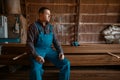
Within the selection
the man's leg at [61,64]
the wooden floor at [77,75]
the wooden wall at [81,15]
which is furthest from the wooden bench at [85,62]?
the wooden wall at [81,15]

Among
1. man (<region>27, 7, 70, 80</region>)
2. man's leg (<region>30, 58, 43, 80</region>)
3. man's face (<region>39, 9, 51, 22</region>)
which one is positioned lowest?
man's leg (<region>30, 58, 43, 80</region>)

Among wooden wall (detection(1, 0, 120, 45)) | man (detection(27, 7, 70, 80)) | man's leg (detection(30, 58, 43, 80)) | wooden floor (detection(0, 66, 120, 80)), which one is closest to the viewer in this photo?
man's leg (detection(30, 58, 43, 80))

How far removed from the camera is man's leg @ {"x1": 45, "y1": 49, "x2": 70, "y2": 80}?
81.8 inches

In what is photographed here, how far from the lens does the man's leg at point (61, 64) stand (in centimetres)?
208

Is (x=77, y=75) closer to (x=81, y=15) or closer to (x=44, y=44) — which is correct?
(x=44, y=44)

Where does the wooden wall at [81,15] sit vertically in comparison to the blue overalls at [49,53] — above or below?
above

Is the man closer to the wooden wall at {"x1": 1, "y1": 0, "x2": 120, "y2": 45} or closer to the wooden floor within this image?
the wooden floor

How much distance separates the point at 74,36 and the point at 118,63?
270 cm

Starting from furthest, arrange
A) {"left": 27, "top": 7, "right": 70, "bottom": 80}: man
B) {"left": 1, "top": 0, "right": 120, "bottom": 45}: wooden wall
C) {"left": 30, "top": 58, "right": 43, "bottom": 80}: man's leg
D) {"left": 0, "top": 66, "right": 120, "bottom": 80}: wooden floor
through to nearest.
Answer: {"left": 1, "top": 0, "right": 120, "bottom": 45}: wooden wall < {"left": 0, "top": 66, "right": 120, "bottom": 80}: wooden floor < {"left": 27, "top": 7, "right": 70, "bottom": 80}: man < {"left": 30, "top": 58, "right": 43, "bottom": 80}: man's leg

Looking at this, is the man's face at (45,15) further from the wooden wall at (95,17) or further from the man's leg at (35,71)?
the wooden wall at (95,17)

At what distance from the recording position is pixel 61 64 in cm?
214

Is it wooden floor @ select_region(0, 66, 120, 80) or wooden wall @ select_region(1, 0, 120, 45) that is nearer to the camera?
wooden floor @ select_region(0, 66, 120, 80)

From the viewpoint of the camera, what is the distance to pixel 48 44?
2203mm

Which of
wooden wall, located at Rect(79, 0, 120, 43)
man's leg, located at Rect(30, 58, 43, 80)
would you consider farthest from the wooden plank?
wooden wall, located at Rect(79, 0, 120, 43)
